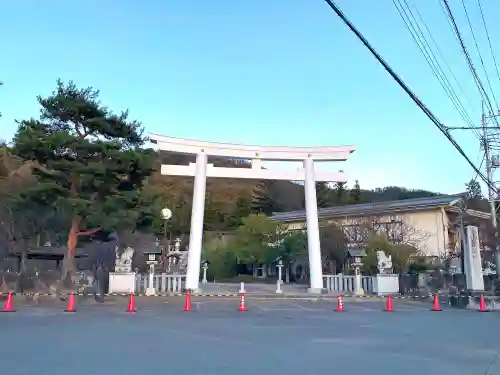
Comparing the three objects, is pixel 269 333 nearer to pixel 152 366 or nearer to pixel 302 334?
pixel 302 334

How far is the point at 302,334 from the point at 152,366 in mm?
4816

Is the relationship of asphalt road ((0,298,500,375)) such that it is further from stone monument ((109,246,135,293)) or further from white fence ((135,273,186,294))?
white fence ((135,273,186,294))

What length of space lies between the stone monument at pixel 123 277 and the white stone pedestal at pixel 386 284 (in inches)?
525

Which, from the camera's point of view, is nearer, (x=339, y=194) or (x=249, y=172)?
(x=249, y=172)

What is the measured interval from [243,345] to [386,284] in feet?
65.7

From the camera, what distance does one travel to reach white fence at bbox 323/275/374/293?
29047mm

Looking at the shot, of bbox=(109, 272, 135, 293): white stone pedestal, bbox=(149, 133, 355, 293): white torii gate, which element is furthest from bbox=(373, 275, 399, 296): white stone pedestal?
bbox=(109, 272, 135, 293): white stone pedestal

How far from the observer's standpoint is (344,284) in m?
29.8

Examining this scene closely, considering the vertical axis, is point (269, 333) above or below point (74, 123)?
below

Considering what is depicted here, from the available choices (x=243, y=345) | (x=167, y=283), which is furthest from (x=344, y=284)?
(x=243, y=345)

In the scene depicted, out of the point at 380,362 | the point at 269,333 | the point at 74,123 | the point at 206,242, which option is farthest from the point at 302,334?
the point at 206,242

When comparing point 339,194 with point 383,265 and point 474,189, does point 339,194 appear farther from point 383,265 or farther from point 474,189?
point 383,265

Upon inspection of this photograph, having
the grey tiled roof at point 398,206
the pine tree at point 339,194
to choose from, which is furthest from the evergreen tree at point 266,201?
the grey tiled roof at point 398,206

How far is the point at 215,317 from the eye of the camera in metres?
15.1
